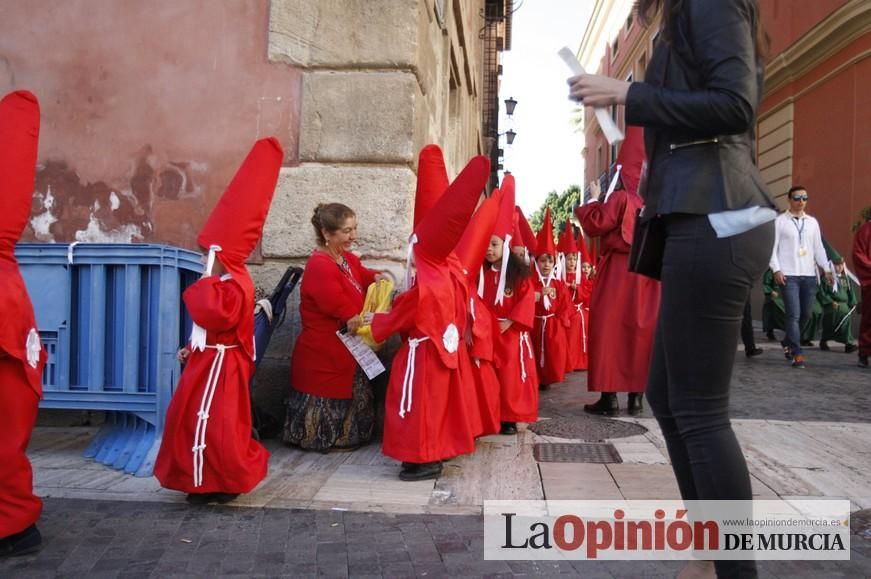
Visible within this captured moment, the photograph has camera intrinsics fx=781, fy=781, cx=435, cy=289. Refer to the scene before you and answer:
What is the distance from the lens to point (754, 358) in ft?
31.4

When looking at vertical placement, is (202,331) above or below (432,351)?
above

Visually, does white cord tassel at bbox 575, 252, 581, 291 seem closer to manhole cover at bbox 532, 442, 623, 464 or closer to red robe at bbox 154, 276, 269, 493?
manhole cover at bbox 532, 442, 623, 464

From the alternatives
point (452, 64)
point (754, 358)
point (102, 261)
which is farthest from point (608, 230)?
point (754, 358)

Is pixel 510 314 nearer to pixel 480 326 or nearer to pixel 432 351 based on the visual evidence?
pixel 480 326

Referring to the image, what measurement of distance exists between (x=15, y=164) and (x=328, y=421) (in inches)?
91.1

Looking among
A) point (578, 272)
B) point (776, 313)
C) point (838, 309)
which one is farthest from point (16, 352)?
point (776, 313)

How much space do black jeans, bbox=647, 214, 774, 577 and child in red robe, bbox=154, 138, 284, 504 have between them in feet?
7.31

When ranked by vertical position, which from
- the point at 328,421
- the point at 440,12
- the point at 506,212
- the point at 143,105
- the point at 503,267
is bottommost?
the point at 328,421

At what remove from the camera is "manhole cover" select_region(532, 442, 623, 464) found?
436 cm

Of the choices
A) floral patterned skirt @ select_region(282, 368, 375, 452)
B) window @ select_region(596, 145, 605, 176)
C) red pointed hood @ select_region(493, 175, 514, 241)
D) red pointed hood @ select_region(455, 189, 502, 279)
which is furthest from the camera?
window @ select_region(596, 145, 605, 176)

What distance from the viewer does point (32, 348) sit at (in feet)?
9.99

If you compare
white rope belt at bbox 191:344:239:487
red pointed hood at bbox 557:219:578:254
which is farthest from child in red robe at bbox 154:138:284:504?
red pointed hood at bbox 557:219:578:254

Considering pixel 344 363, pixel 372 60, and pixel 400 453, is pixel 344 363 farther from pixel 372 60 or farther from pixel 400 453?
pixel 372 60

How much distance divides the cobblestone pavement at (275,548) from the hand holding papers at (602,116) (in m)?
1.52
